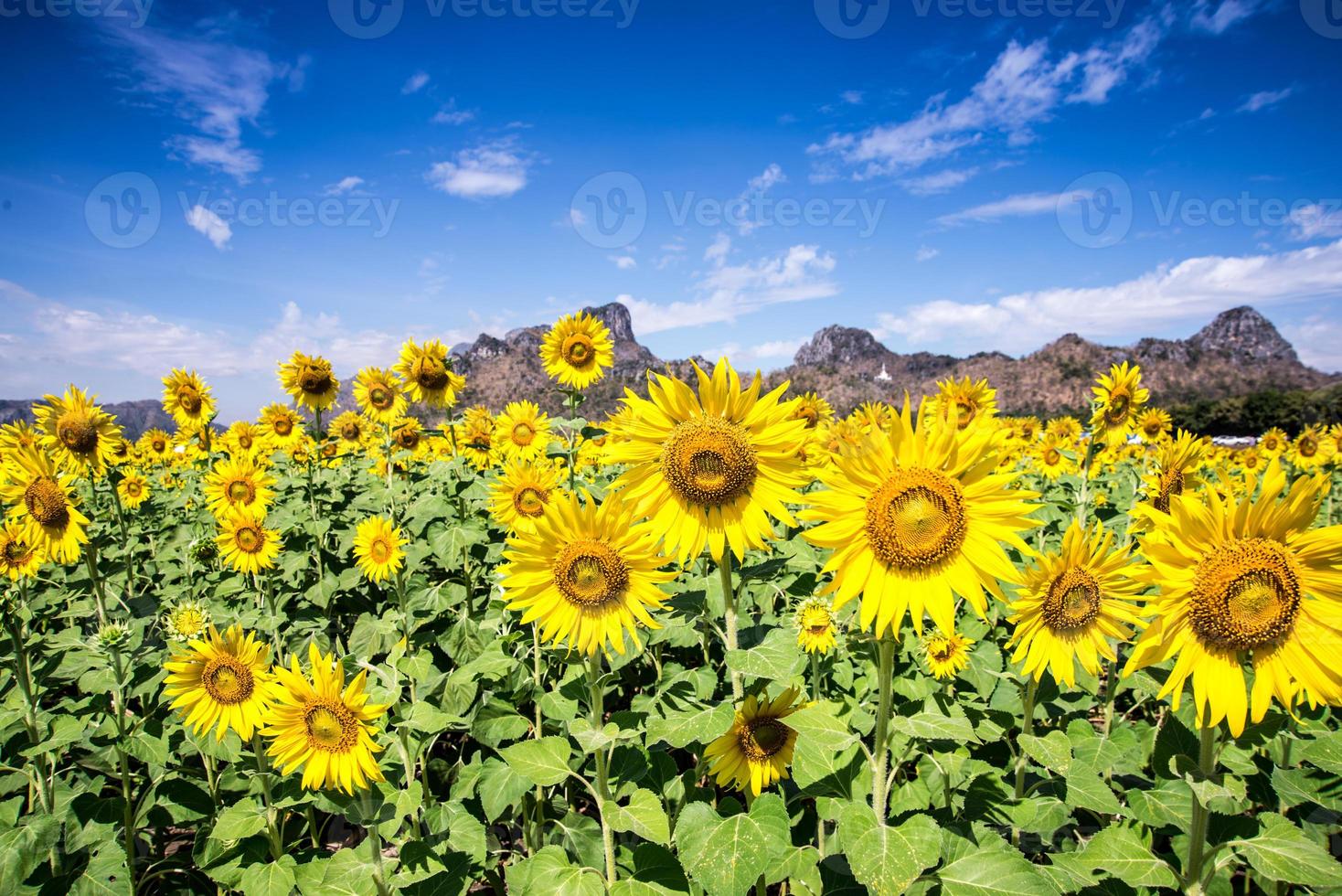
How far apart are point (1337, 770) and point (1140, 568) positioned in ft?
4.88

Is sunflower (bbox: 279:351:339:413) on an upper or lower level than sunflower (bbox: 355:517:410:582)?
upper

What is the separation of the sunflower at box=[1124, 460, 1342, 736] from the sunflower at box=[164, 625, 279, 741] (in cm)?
390

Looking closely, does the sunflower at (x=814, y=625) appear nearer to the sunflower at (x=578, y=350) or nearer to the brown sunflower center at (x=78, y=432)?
the sunflower at (x=578, y=350)

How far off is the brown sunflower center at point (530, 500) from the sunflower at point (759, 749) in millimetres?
2247

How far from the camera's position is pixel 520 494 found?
4473 mm

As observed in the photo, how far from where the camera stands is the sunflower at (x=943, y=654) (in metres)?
3.34

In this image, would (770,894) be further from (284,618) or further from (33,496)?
(33,496)

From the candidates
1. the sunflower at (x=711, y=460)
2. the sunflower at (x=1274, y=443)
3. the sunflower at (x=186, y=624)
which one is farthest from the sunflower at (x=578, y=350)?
the sunflower at (x=1274, y=443)

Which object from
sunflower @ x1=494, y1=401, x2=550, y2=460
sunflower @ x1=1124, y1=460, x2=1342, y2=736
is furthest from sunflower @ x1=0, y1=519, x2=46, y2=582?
sunflower @ x1=1124, y1=460, x2=1342, y2=736

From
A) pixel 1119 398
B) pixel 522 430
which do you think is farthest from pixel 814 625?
pixel 522 430

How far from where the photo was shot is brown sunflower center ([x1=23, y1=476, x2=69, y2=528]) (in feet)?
15.1

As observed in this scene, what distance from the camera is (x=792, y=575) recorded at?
3775 millimetres

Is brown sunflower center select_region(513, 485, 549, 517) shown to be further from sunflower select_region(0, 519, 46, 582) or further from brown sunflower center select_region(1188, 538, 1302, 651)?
sunflower select_region(0, 519, 46, 582)

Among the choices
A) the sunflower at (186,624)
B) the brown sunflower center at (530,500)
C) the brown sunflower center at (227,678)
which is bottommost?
the brown sunflower center at (227,678)
